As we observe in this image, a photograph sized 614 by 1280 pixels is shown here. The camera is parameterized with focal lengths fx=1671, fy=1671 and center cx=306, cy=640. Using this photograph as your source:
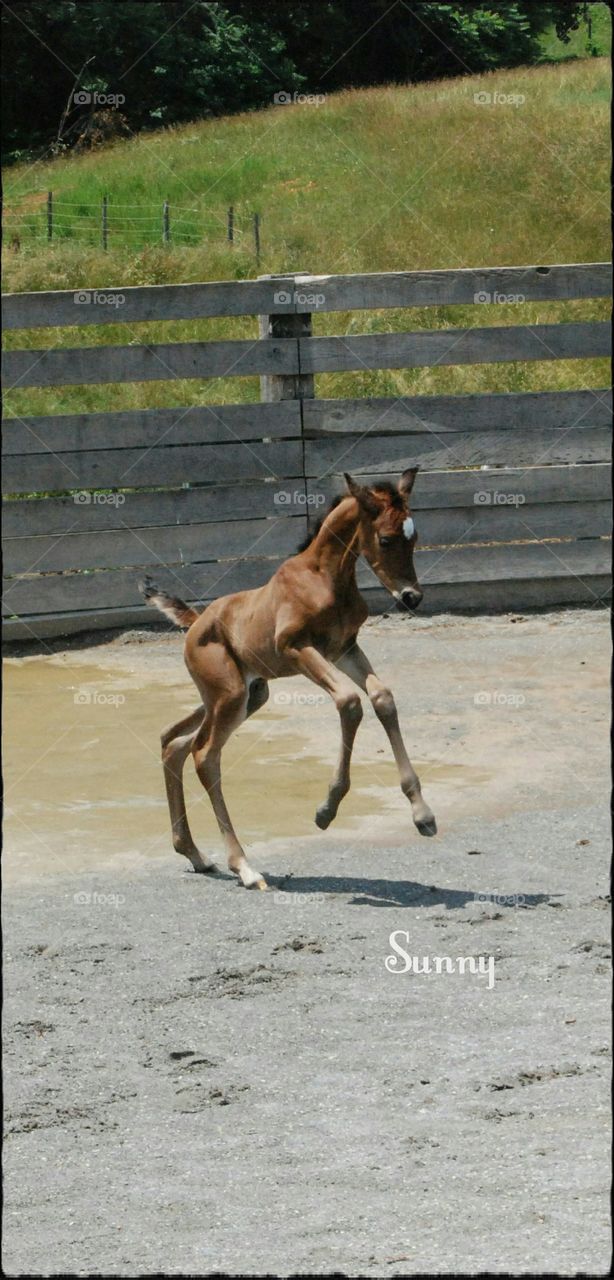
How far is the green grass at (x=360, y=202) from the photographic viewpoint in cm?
1734

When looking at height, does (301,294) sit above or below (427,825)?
above

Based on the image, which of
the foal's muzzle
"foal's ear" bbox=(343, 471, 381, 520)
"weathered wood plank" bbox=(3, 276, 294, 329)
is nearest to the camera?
the foal's muzzle

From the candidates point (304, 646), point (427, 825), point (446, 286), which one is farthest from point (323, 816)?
point (446, 286)

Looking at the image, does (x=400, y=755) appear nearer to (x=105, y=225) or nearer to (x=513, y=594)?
(x=513, y=594)

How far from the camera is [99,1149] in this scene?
14.5 ft

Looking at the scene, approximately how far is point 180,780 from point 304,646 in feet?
2.77

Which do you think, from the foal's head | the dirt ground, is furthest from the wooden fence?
A: the foal's head

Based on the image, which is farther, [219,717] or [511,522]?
[511,522]

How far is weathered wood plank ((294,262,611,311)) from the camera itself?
11578 mm

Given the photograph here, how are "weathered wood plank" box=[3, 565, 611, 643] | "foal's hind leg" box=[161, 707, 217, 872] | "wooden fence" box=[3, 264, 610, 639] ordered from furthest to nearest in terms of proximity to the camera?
1. "weathered wood plank" box=[3, 565, 611, 643]
2. "wooden fence" box=[3, 264, 610, 639]
3. "foal's hind leg" box=[161, 707, 217, 872]

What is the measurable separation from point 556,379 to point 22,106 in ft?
59.7

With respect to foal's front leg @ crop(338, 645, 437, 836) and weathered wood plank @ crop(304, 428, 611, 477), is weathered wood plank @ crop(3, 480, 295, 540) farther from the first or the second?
foal's front leg @ crop(338, 645, 437, 836)

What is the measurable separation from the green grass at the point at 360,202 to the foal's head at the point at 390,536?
955 centimetres

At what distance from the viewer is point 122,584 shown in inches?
450
